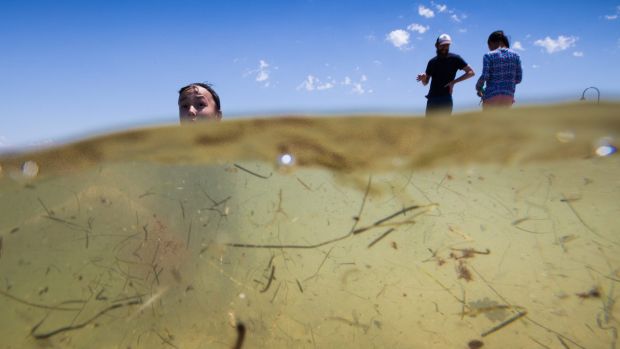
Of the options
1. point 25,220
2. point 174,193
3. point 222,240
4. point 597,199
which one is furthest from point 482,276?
point 25,220

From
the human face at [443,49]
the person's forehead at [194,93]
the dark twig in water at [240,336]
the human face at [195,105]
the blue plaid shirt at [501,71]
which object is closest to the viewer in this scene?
the dark twig in water at [240,336]

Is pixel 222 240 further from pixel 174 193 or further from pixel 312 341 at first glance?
pixel 312 341

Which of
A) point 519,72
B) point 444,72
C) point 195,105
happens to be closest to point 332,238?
point 195,105

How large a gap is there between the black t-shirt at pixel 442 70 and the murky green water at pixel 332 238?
91.7 inches

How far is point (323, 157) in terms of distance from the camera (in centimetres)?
198

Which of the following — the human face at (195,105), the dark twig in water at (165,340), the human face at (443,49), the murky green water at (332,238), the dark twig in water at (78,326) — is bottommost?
the dark twig in water at (165,340)

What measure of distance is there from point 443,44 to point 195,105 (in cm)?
244

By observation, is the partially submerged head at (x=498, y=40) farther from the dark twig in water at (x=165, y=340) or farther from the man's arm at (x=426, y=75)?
the dark twig in water at (x=165, y=340)

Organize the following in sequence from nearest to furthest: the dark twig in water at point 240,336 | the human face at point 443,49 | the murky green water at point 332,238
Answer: the murky green water at point 332,238
the dark twig in water at point 240,336
the human face at point 443,49

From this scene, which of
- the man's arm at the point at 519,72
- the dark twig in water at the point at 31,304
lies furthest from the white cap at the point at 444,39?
the dark twig in water at the point at 31,304

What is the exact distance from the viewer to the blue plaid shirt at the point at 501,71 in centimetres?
388

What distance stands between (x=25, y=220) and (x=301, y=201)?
139cm

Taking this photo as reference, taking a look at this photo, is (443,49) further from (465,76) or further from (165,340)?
(165,340)

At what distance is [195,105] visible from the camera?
3551 millimetres
